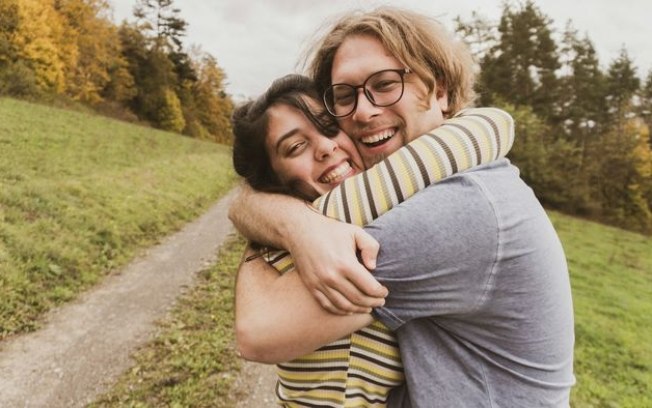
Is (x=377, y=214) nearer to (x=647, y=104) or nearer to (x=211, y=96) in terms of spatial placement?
(x=647, y=104)

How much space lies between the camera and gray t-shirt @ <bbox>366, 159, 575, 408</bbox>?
1212 millimetres

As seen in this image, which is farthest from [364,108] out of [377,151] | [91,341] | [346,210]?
[91,341]

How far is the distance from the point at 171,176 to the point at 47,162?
169 inches

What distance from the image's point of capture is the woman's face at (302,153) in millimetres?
2273

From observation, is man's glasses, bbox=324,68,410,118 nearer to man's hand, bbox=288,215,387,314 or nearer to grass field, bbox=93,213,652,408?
man's hand, bbox=288,215,387,314

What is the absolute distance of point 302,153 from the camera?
7.48 ft

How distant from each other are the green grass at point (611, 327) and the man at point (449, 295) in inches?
208

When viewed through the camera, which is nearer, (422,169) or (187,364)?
(422,169)

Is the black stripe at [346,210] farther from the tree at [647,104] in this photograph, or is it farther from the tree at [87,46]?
the tree at [647,104]

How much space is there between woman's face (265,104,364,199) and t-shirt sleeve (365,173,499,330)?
1034 mm

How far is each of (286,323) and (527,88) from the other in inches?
1570

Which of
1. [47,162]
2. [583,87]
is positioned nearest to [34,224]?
[47,162]

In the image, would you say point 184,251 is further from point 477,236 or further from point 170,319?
point 477,236

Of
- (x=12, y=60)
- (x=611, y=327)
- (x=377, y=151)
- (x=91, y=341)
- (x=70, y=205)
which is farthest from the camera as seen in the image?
(x=12, y=60)
